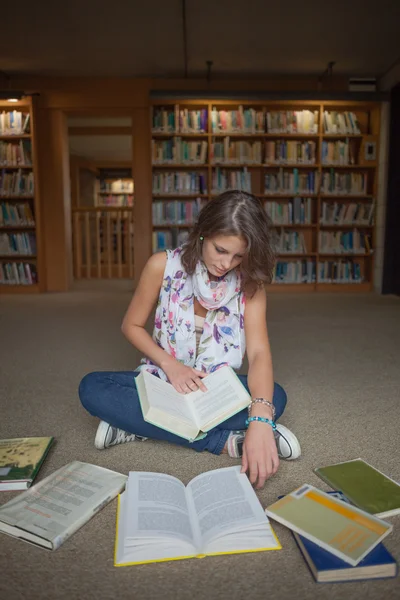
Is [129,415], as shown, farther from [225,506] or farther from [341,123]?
[341,123]

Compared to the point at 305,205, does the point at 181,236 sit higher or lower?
lower

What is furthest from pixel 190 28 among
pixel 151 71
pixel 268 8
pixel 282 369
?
pixel 282 369

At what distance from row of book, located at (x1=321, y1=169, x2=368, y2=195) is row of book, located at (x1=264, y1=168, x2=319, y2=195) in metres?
0.11

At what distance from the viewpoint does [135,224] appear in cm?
530

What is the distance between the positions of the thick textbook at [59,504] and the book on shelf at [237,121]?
4576 millimetres

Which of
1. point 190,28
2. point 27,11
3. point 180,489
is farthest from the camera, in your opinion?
point 190,28

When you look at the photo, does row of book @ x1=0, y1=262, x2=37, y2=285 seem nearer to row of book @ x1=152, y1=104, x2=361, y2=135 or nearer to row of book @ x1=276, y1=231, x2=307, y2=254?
row of book @ x1=152, y1=104, x2=361, y2=135

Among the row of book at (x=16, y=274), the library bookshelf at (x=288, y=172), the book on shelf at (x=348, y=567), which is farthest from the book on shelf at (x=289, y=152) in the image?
the book on shelf at (x=348, y=567)

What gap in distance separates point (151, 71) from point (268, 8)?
66.8 inches

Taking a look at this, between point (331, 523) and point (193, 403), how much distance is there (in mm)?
445

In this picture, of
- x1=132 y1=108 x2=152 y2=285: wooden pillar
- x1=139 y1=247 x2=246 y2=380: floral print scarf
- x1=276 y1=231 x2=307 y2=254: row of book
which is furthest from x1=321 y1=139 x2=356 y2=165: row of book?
x1=139 y1=247 x2=246 y2=380: floral print scarf

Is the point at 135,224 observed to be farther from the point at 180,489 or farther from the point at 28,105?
the point at 180,489

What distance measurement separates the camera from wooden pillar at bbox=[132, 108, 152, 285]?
204 inches

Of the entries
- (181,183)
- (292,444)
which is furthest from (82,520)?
(181,183)
